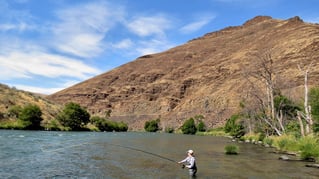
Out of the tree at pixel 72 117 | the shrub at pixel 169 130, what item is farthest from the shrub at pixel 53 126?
the shrub at pixel 169 130

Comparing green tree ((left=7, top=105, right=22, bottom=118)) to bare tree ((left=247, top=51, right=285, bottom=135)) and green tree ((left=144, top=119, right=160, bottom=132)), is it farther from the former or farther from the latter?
green tree ((left=144, top=119, right=160, bottom=132))

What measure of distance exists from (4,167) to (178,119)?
463 ft

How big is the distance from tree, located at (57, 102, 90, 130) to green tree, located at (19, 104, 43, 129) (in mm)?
10048

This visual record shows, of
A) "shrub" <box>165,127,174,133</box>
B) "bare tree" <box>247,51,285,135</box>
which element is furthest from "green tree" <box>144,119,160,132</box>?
"bare tree" <box>247,51,285,135</box>

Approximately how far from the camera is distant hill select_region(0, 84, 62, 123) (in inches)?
3044

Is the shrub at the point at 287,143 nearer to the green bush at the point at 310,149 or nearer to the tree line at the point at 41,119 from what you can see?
the green bush at the point at 310,149

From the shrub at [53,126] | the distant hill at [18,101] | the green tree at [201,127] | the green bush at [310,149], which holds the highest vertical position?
the distant hill at [18,101]

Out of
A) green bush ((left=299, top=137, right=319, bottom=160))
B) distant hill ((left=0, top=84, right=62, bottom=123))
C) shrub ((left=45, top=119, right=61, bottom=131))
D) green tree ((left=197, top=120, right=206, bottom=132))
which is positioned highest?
distant hill ((left=0, top=84, right=62, bottom=123))

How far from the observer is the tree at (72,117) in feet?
298

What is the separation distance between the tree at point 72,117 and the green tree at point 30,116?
10.0 metres

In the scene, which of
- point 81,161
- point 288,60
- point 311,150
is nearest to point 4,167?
point 81,161

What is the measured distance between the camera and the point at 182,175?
779 inches

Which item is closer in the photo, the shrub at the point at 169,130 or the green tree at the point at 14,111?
the green tree at the point at 14,111

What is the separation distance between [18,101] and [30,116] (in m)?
8.60
